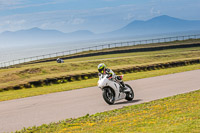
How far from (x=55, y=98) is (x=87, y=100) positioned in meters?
2.15

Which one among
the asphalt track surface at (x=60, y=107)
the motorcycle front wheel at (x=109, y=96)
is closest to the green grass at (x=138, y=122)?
the asphalt track surface at (x=60, y=107)

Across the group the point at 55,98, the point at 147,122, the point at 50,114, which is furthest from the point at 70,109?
the point at 147,122

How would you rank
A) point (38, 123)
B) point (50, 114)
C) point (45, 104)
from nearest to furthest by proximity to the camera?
1. point (38, 123)
2. point (50, 114)
3. point (45, 104)

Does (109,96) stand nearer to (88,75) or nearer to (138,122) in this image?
(138,122)

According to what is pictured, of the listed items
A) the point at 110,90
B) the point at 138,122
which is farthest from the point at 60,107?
the point at 138,122

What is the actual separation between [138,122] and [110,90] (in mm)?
4612

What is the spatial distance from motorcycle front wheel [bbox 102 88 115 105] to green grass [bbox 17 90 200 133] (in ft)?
5.48

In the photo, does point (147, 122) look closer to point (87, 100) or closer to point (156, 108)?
point (156, 108)

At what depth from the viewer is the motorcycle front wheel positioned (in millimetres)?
12570

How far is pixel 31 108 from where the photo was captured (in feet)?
42.2

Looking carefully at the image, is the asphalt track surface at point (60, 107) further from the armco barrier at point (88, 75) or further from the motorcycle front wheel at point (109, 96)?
the armco barrier at point (88, 75)

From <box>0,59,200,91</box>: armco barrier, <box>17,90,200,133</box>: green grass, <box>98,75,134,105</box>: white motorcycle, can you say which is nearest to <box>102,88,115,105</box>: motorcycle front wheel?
<box>98,75,134,105</box>: white motorcycle

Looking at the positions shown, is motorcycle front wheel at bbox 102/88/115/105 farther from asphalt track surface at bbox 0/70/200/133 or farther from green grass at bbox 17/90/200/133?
green grass at bbox 17/90/200/133

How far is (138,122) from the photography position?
8281 millimetres
